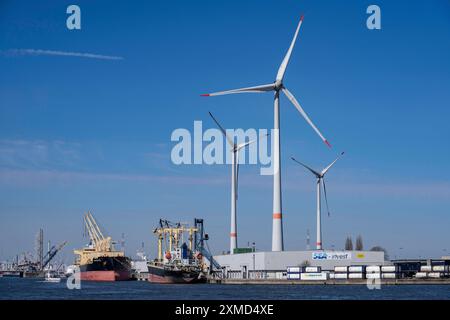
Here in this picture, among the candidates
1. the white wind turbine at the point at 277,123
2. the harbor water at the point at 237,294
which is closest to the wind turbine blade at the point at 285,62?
the white wind turbine at the point at 277,123

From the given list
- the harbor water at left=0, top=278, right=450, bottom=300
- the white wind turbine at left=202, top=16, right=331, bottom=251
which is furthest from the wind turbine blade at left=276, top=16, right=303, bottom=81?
the harbor water at left=0, top=278, right=450, bottom=300

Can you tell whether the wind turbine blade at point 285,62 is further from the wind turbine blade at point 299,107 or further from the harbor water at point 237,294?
the harbor water at point 237,294

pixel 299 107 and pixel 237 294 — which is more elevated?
pixel 299 107

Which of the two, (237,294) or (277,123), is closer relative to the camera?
(237,294)

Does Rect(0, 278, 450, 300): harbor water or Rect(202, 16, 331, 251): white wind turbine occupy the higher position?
Rect(202, 16, 331, 251): white wind turbine

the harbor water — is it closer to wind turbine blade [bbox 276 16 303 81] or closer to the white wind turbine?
the white wind turbine

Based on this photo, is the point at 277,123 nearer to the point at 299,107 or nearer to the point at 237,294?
the point at 299,107

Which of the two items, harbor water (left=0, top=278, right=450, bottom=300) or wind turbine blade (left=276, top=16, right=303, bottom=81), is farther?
wind turbine blade (left=276, top=16, right=303, bottom=81)

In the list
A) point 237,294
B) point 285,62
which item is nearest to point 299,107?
point 285,62
